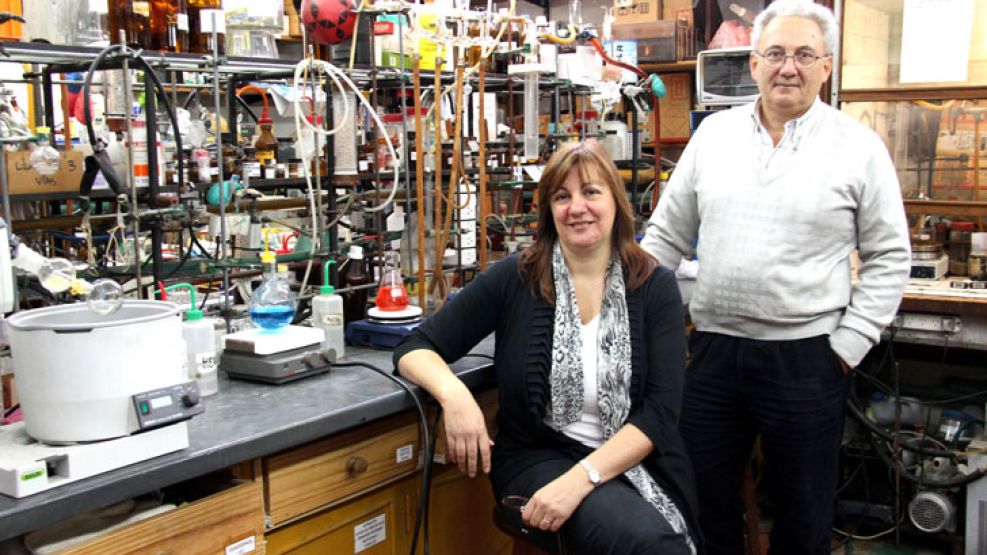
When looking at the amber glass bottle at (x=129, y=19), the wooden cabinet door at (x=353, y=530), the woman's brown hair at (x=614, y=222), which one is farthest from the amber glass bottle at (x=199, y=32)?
the wooden cabinet door at (x=353, y=530)

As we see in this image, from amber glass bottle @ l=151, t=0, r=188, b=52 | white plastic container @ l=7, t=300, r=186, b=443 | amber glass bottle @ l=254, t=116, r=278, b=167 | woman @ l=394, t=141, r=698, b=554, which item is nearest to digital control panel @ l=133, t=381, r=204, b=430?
white plastic container @ l=7, t=300, r=186, b=443

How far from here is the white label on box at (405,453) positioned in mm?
1936

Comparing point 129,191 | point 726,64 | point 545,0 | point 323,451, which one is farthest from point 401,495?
point 545,0

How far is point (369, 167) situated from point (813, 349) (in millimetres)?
1313

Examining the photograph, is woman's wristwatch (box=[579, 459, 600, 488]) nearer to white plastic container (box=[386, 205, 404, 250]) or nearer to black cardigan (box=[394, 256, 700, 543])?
black cardigan (box=[394, 256, 700, 543])

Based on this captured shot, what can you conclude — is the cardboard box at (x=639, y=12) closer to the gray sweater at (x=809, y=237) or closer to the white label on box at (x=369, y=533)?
the gray sweater at (x=809, y=237)

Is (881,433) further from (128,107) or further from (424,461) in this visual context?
(128,107)

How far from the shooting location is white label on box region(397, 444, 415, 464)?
1.94m

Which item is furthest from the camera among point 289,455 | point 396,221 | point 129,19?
point 396,221

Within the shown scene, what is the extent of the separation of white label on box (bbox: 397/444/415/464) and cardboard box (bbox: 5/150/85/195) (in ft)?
3.30

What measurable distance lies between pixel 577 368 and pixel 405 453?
1.34ft

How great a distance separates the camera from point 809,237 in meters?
2.18

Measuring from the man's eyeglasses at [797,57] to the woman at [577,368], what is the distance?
56 cm

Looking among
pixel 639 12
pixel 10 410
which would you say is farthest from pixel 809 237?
pixel 639 12
